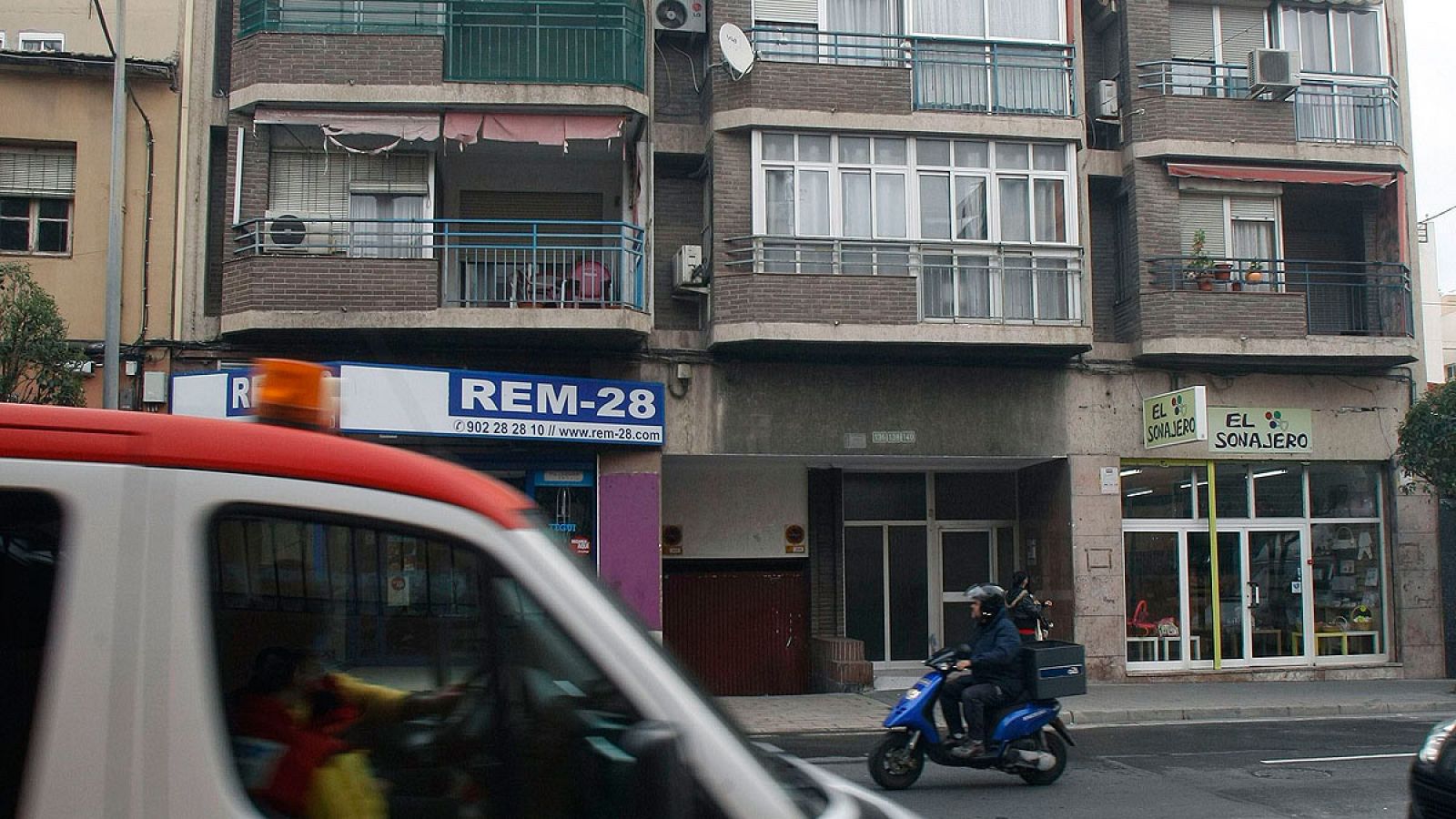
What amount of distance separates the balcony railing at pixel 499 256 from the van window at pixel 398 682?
13.6 meters

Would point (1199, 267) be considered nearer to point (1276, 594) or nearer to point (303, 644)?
point (1276, 594)

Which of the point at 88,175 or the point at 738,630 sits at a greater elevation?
the point at 88,175

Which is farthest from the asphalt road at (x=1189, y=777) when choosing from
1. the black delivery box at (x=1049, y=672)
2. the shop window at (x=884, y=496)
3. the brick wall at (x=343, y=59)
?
the brick wall at (x=343, y=59)

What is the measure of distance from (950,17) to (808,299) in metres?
4.83

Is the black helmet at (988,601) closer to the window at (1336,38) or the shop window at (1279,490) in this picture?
the shop window at (1279,490)

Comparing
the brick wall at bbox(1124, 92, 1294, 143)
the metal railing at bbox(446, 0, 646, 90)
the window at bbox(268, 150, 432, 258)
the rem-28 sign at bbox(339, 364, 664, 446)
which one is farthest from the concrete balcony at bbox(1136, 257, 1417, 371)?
the window at bbox(268, 150, 432, 258)

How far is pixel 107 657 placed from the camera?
2232mm

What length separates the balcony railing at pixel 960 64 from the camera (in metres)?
17.3

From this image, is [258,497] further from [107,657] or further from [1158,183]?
[1158,183]

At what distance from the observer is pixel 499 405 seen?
51.1ft

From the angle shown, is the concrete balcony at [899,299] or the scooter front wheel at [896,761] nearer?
the scooter front wheel at [896,761]

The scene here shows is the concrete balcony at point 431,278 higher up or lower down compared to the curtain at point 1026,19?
lower down

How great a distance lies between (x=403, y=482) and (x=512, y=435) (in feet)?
43.8

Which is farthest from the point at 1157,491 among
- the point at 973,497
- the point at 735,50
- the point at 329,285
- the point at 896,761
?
the point at 329,285
